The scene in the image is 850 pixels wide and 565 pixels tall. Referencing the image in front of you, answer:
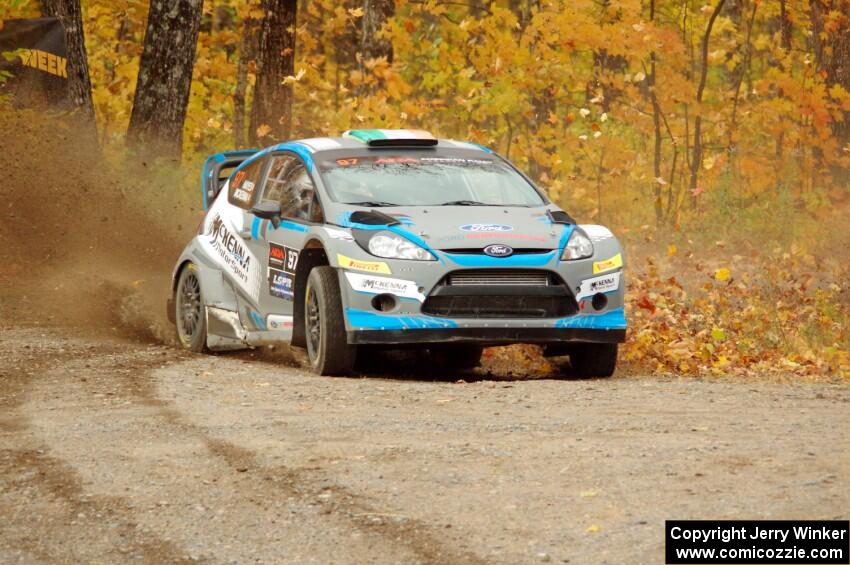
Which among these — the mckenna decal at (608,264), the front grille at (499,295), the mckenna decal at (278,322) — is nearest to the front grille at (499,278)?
the front grille at (499,295)

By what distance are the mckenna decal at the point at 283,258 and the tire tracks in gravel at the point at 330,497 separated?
2.78 m

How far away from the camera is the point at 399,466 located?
6668 mm

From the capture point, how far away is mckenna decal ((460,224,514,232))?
389 inches

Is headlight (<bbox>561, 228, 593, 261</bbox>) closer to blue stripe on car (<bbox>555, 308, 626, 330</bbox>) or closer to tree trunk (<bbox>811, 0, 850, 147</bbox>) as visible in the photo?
blue stripe on car (<bbox>555, 308, 626, 330</bbox>)

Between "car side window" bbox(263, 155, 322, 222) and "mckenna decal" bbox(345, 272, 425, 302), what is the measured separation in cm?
92

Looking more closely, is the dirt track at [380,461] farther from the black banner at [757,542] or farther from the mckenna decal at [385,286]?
the mckenna decal at [385,286]

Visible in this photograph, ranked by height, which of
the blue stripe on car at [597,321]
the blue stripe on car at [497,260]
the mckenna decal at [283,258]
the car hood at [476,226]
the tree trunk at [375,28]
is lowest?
the blue stripe on car at [597,321]

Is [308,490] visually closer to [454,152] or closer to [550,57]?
[454,152]

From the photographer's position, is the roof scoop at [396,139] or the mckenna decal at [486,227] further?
the roof scoop at [396,139]

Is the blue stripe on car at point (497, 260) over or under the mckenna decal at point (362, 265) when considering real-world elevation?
over

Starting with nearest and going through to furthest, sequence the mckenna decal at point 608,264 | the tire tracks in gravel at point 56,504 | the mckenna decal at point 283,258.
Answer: the tire tracks in gravel at point 56,504 → the mckenna decal at point 608,264 → the mckenna decal at point 283,258

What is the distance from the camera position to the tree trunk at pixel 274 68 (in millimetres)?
20969

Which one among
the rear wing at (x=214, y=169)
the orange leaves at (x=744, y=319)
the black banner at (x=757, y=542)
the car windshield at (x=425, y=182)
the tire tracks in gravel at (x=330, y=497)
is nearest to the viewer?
the black banner at (x=757, y=542)

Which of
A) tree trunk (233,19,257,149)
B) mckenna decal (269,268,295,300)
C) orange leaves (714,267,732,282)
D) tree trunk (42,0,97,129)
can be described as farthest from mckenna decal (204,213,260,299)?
tree trunk (233,19,257,149)
